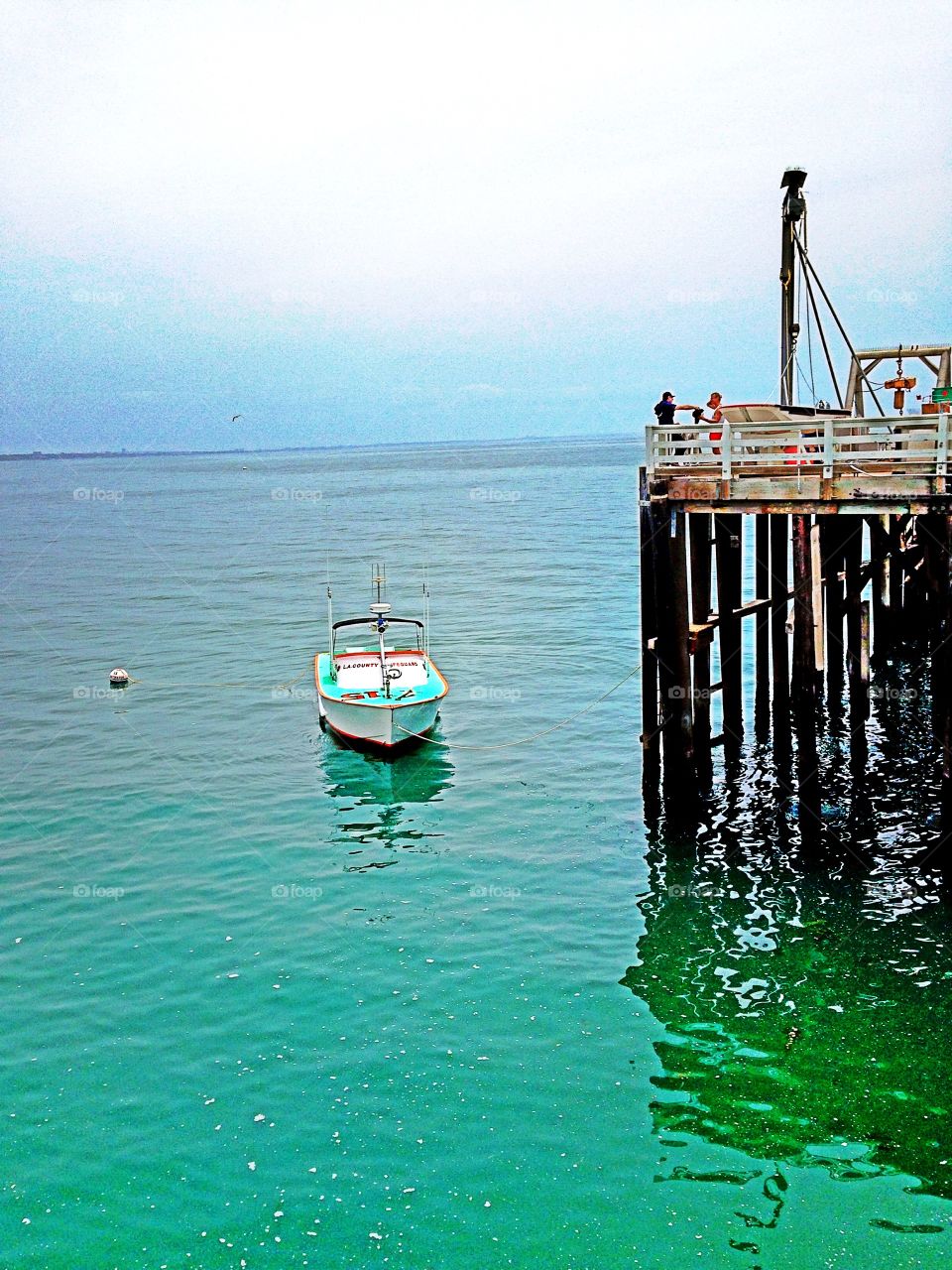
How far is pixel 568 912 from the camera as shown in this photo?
17.1 meters

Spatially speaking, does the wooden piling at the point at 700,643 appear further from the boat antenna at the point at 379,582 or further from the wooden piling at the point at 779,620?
the boat antenna at the point at 379,582

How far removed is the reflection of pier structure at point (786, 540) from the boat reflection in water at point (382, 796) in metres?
4.67

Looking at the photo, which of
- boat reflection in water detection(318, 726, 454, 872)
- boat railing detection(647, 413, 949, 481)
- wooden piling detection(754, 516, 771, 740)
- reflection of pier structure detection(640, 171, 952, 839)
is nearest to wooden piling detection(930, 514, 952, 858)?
reflection of pier structure detection(640, 171, 952, 839)

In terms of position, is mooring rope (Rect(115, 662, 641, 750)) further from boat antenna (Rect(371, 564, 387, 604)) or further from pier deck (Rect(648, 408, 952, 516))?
pier deck (Rect(648, 408, 952, 516))

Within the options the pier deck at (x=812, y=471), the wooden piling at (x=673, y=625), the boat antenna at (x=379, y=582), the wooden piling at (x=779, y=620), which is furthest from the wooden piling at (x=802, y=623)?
the boat antenna at (x=379, y=582)

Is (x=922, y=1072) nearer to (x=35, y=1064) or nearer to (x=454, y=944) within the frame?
(x=454, y=944)

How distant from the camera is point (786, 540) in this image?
2183 cm

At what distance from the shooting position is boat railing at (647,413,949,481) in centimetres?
1554

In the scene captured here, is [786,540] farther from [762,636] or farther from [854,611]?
[762,636]

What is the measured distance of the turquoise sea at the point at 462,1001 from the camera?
1091 cm

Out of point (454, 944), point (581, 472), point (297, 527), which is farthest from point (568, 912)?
point (581, 472)

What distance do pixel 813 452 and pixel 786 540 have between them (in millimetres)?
4786

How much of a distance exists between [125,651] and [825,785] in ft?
85.8

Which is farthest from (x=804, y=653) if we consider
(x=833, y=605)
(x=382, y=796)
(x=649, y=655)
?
(x=382, y=796)
